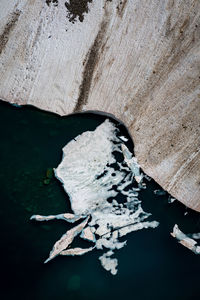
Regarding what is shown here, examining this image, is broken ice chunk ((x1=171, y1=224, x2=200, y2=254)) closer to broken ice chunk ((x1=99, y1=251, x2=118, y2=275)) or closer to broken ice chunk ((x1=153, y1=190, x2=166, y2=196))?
broken ice chunk ((x1=153, y1=190, x2=166, y2=196))

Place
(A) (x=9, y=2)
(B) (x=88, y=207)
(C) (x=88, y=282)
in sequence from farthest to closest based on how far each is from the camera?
(A) (x=9, y=2) → (B) (x=88, y=207) → (C) (x=88, y=282)

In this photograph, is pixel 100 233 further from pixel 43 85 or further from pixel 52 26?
pixel 52 26

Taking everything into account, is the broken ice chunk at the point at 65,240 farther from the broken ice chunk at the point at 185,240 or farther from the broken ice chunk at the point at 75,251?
the broken ice chunk at the point at 185,240

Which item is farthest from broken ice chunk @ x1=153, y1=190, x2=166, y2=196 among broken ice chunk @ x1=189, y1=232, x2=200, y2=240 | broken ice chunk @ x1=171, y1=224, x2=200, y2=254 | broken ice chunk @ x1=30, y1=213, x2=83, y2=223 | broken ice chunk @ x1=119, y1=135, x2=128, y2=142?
broken ice chunk @ x1=30, y1=213, x2=83, y2=223

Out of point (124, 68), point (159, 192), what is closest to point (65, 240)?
point (159, 192)

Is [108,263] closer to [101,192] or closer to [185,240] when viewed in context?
[101,192]

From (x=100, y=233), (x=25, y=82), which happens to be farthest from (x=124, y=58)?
(x=100, y=233)
